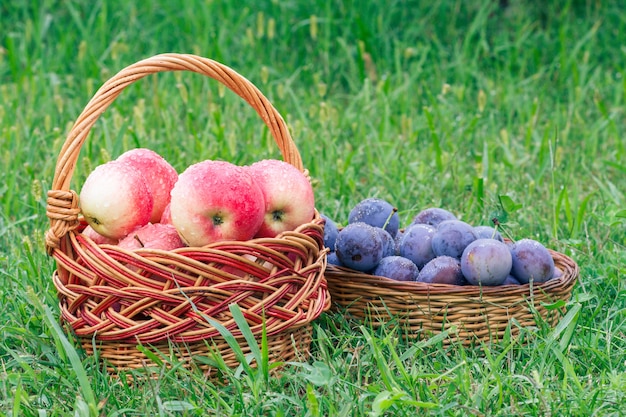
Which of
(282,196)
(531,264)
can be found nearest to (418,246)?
(531,264)

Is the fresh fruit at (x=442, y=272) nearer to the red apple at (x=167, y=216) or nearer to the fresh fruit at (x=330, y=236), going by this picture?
the fresh fruit at (x=330, y=236)

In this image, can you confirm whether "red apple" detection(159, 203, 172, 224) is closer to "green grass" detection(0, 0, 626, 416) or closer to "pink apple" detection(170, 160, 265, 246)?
"pink apple" detection(170, 160, 265, 246)

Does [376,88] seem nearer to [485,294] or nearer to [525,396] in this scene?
[485,294]

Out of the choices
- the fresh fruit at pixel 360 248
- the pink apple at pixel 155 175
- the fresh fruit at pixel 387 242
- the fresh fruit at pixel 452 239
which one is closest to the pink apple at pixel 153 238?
the pink apple at pixel 155 175

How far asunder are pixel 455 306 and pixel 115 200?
810mm

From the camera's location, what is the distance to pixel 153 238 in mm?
1945

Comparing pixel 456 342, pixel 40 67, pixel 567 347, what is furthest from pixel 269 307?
pixel 40 67

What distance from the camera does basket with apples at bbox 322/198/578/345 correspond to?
205cm

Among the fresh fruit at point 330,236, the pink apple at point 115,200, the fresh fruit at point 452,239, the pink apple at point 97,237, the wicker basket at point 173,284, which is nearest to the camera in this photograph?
the wicker basket at point 173,284

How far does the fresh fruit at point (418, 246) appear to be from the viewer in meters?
2.20

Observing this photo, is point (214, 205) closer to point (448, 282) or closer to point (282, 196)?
point (282, 196)

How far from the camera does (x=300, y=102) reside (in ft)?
13.3

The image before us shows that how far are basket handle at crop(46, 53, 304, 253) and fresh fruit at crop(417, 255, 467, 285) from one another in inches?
20.2

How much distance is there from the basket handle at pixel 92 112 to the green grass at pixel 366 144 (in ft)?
0.70
